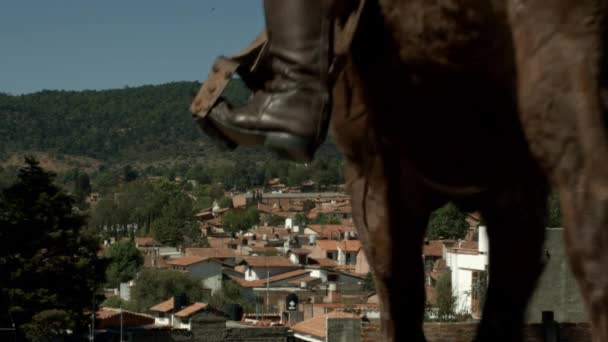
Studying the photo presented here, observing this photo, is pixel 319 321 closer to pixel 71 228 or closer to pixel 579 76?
pixel 71 228

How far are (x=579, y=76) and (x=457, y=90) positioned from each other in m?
0.42

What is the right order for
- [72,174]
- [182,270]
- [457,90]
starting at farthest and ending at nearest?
[72,174]
[182,270]
[457,90]

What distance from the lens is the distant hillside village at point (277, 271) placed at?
39781 mm

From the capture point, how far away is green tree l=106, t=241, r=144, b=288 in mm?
95650

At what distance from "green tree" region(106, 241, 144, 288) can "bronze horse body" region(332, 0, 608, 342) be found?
92.6 metres

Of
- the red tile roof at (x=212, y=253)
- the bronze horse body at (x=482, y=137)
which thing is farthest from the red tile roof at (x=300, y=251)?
the bronze horse body at (x=482, y=137)

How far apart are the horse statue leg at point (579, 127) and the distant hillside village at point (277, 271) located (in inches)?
222

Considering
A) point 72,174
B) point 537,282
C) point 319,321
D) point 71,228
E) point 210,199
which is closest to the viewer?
point 537,282

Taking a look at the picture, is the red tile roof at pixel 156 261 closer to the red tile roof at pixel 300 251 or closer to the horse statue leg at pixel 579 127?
the red tile roof at pixel 300 251

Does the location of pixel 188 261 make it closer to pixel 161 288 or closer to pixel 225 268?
pixel 225 268

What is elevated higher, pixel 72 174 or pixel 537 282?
pixel 72 174

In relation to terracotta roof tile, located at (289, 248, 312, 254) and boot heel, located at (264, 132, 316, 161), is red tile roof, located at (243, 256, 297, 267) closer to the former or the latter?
terracotta roof tile, located at (289, 248, 312, 254)

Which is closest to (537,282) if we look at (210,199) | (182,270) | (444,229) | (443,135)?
(443,135)

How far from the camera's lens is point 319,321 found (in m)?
38.8
